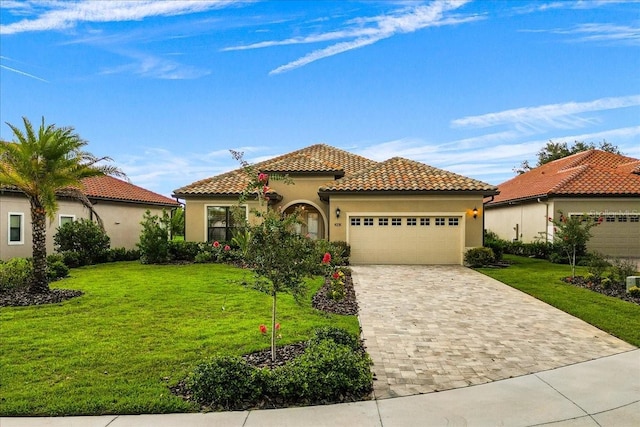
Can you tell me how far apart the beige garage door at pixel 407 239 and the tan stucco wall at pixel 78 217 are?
11.9m

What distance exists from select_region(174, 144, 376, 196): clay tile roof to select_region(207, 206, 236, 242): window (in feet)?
3.02

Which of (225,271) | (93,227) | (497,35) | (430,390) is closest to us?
(430,390)

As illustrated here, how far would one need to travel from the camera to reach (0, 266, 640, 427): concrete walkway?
4.18 metres

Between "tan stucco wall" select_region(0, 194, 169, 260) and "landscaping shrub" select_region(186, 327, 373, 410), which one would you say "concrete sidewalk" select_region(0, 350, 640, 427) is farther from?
"tan stucco wall" select_region(0, 194, 169, 260)

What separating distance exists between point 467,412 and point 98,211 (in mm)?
21553

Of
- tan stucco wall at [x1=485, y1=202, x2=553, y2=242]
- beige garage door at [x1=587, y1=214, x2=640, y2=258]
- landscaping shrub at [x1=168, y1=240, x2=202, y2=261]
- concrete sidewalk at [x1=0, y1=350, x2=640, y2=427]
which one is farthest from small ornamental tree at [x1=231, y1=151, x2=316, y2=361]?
beige garage door at [x1=587, y1=214, x2=640, y2=258]

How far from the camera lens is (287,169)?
2131 cm

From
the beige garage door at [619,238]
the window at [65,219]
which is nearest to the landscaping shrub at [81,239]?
the window at [65,219]

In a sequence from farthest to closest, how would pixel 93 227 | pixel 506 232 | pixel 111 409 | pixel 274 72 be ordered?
pixel 506 232 < pixel 93 227 < pixel 274 72 < pixel 111 409

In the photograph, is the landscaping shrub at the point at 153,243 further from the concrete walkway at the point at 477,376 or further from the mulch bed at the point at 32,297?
the concrete walkway at the point at 477,376

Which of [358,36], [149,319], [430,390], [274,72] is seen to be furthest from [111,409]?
[274,72]

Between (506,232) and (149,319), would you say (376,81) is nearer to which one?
(149,319)

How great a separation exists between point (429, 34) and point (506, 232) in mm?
17994

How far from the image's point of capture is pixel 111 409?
4.36 metres
